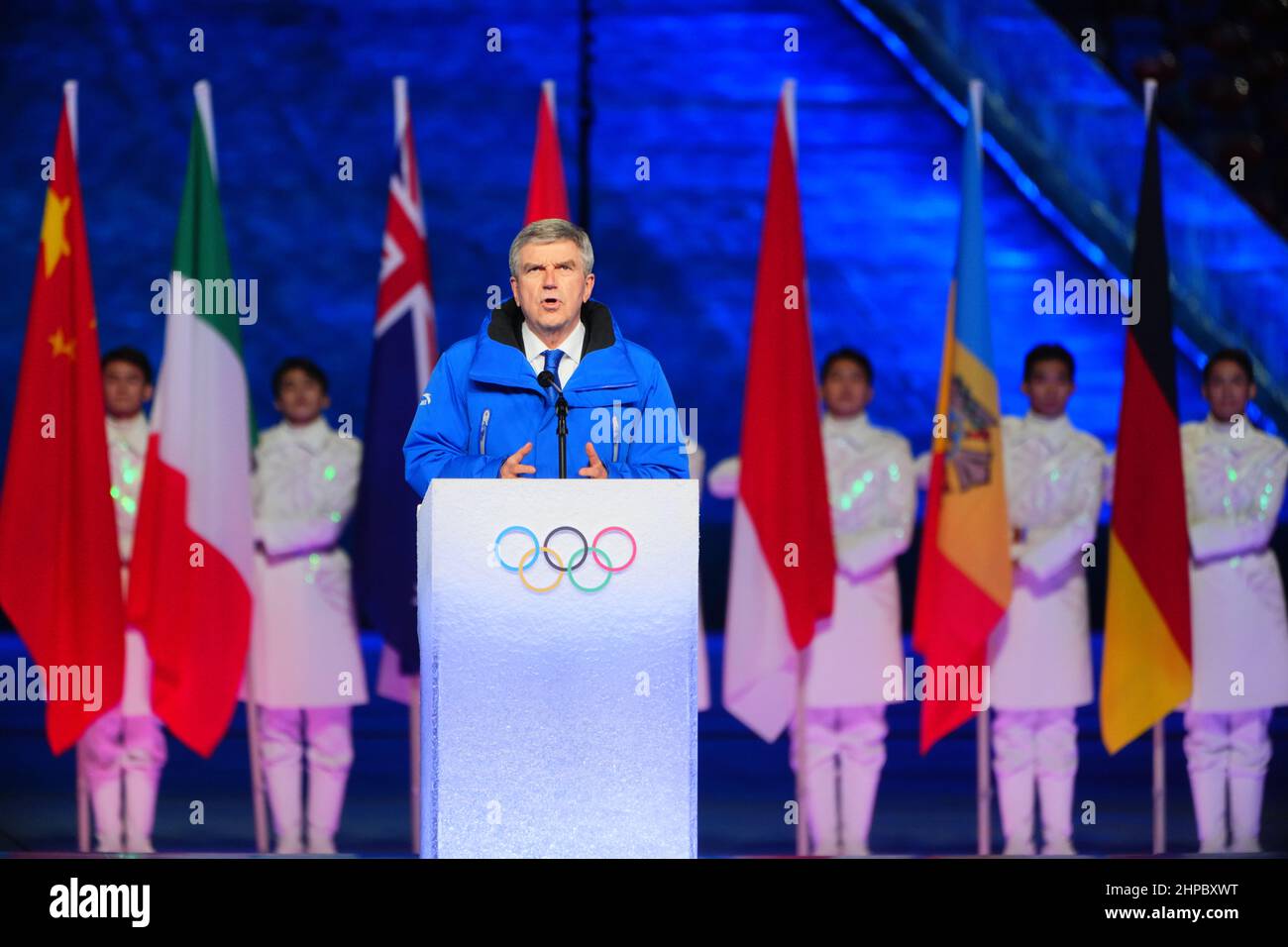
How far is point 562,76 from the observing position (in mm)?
8180

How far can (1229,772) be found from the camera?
612 cm

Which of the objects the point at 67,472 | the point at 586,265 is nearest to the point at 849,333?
the point at 67,472

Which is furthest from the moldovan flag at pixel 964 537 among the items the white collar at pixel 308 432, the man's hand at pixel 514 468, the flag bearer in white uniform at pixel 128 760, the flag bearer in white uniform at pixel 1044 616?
the man's hand at pixel 514 468

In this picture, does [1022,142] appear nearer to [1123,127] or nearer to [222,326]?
[1123,127]

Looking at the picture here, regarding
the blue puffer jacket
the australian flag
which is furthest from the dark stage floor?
the blue puffer jacket

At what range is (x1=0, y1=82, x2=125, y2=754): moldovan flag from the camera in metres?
6.07

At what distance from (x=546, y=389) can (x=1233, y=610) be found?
11.0 ft

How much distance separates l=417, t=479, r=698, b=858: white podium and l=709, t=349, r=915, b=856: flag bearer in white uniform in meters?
2.90

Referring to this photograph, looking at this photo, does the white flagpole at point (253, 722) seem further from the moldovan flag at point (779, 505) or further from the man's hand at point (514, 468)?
the man's hand at point (514, 468)

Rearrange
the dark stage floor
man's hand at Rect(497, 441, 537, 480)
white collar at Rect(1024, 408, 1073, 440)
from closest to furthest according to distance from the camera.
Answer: man's hand at Rect(497, 441, 537, 480)
white collar at Rect(1024, 408, 1073, 440)
the dark stage floor

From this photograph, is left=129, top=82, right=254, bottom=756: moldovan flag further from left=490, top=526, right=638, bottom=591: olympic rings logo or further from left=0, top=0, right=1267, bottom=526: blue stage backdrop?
left=490, top=526, right=638, bottom=591: olympic rings logo

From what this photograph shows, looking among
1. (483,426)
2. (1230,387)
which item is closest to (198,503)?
(483,426)

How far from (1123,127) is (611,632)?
5254mm

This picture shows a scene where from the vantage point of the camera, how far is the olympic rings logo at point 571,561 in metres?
3.27
